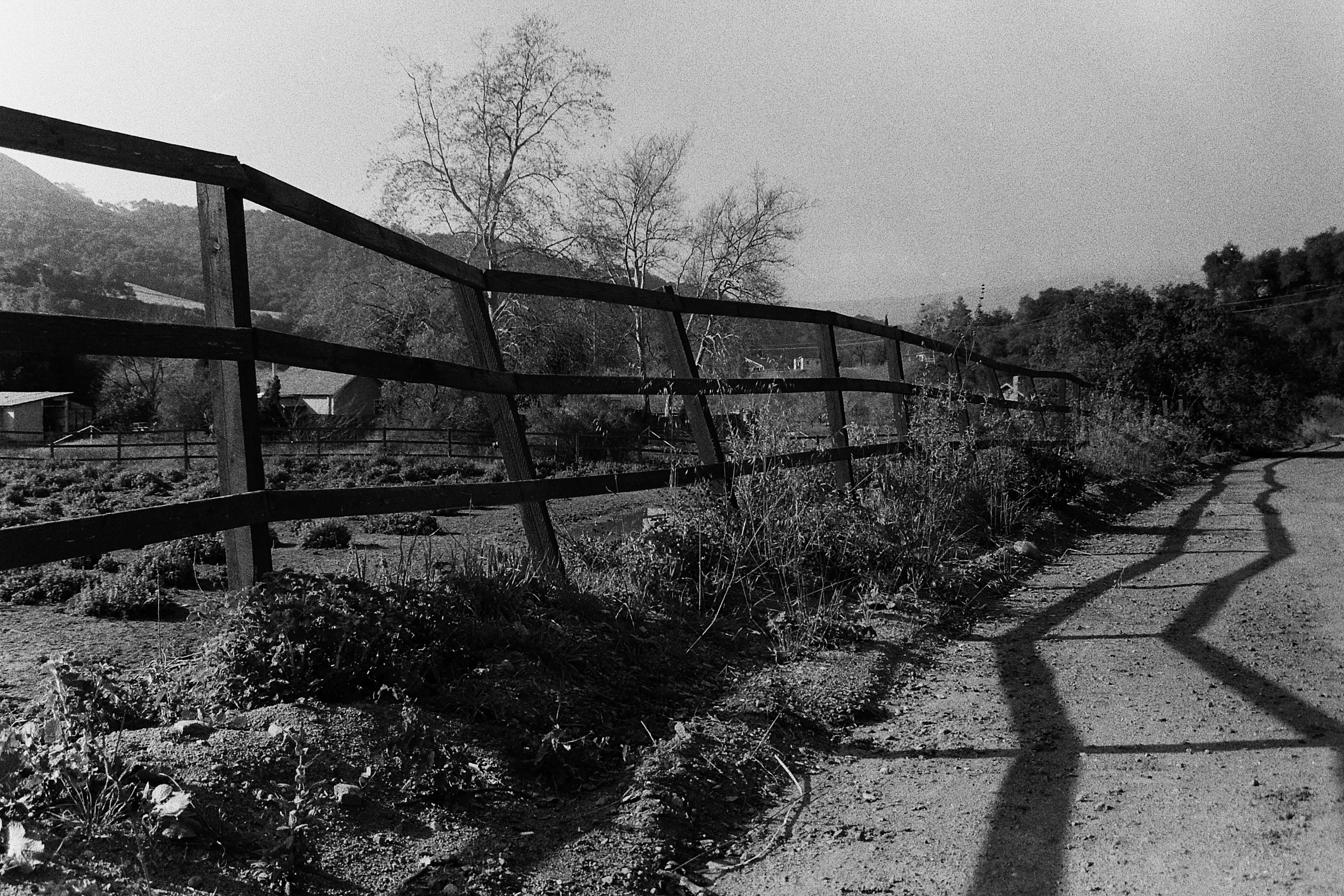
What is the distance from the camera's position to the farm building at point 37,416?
7.87 meters

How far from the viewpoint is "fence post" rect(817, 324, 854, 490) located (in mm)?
6562

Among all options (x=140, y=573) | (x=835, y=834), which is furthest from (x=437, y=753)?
(x=140, y=573)

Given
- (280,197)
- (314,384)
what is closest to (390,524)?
(280,197)

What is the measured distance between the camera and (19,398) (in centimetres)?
770

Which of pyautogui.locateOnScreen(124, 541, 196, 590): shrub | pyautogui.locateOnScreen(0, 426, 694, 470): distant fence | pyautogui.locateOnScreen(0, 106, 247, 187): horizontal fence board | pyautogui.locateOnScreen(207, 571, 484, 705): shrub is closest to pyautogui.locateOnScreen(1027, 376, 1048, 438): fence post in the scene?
pyautogui.locateOnScreen(0, 426, 694, 470): distant fence

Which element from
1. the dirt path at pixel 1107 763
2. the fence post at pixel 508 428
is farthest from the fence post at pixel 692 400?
the dirt path at pixel 1107 763

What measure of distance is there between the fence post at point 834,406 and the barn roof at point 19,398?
5.90 metres

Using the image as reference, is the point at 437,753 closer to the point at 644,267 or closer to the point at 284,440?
the point at 284,440

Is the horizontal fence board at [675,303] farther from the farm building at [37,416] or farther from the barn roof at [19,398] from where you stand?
the farm building at [37,416]

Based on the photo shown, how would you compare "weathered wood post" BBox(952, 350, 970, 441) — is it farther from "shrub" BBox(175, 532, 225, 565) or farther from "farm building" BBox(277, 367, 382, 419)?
"farm building" BBox(277, 367, 382, 419)

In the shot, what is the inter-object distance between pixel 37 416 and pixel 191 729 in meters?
9.37

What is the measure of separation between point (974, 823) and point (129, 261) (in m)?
24.5

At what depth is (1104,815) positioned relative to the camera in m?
2.42

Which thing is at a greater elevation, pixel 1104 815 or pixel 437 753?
pixel 437 753
